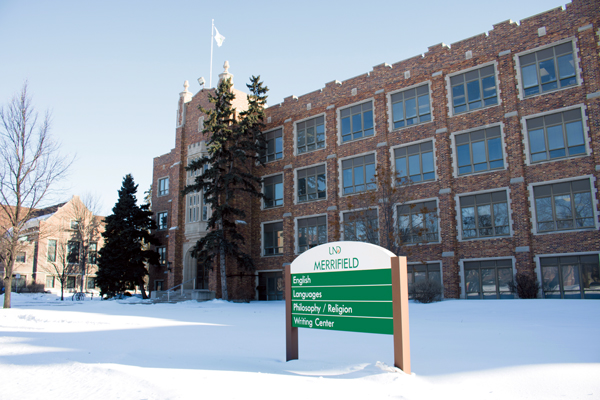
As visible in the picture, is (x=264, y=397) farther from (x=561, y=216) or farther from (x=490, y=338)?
(x=561, y=216)

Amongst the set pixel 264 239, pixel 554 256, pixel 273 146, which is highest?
pixel 273 146

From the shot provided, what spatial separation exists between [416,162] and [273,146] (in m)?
11.1

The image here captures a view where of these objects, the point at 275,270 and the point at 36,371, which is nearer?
the point at 36,371

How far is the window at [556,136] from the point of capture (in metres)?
19.2

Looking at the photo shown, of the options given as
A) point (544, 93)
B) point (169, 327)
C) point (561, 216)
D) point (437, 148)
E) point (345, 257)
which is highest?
point (544, 93)

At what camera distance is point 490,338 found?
879cm

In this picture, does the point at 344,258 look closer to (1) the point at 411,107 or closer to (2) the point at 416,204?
(2) the point at 416,204

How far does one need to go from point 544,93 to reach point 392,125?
7774 mm

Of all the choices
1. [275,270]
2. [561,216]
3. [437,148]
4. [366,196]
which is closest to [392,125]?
[437,148]

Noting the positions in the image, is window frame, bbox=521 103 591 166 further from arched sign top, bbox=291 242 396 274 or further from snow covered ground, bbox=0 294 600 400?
arched sign top, bbox=291 242 396 274

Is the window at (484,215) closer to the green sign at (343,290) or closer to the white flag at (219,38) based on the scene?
the green sign at (343,290)

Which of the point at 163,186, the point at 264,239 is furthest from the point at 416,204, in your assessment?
the point at 163,186

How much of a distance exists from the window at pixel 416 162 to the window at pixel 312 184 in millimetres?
5324

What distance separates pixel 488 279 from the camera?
20.6m
